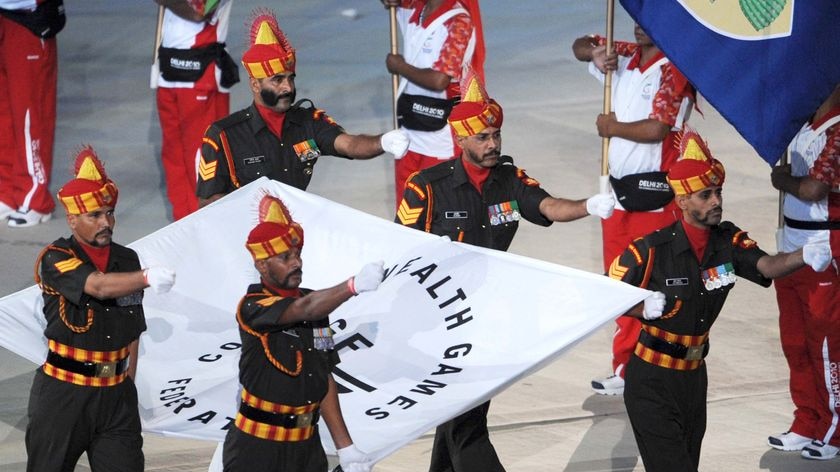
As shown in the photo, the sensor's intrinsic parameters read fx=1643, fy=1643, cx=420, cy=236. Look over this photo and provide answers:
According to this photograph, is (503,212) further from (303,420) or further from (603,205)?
(303,420)

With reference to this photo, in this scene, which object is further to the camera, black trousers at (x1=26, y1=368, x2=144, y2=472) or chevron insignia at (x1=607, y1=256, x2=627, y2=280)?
chevron insignia at (x1=607, y1=256, x2=627, y2=280)

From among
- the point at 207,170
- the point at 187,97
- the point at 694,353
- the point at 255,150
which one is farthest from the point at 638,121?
the point at 187,97

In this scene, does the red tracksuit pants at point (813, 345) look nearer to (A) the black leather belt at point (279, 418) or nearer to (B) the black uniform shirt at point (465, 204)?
(B) the black uniform shirt at point (465, 204)

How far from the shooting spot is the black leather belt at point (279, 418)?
22.2ft

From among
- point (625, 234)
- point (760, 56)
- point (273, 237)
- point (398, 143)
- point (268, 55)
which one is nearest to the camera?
point (273, 237)

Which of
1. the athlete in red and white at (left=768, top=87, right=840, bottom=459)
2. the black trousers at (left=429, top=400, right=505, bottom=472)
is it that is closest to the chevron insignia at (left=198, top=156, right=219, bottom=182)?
the black trousers at (left=429, top=400, right=505, bottom=472)

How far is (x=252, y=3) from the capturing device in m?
19.7

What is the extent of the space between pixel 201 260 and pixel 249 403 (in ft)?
5.20

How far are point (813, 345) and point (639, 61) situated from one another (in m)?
1.86

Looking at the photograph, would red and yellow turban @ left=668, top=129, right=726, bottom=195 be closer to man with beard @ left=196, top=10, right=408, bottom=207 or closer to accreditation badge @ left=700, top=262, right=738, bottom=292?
accreditation badge @ left=700, top=262, right=738, bottom=292

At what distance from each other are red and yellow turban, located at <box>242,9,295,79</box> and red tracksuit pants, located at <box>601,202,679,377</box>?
2.17 meters

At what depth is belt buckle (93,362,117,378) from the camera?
286 inches

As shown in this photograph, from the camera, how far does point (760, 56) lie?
8.09 meters

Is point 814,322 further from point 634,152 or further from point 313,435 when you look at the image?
point 313,435
